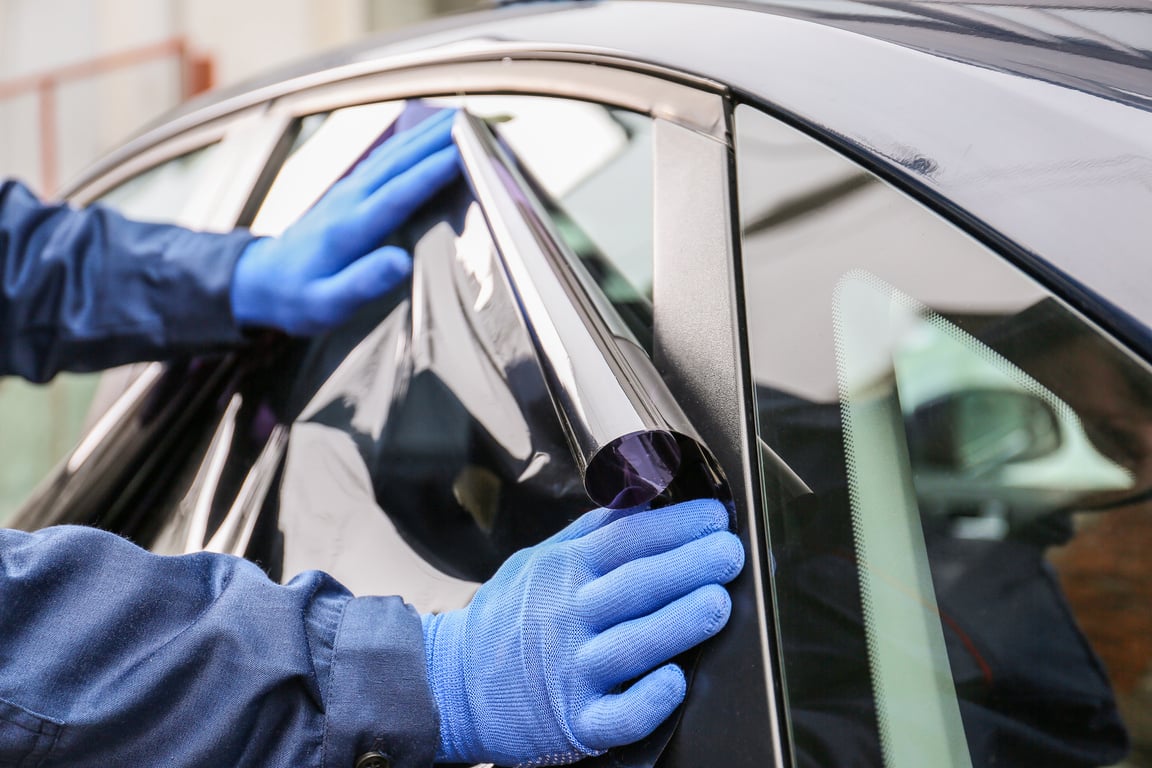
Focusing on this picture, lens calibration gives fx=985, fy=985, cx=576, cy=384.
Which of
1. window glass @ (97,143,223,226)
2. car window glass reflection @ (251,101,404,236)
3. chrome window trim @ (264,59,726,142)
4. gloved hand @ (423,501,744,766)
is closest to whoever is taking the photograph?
gloved hand @ (423,501,744,766)

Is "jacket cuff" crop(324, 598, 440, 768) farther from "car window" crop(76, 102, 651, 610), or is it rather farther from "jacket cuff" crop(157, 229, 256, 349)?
"jacket cuff" crop(157, 229, 256, 349)

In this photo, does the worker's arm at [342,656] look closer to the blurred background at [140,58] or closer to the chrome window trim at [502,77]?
the chrome window trim at [502,77]

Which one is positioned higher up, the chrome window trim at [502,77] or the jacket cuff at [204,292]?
the chrome window trim at [502,77]

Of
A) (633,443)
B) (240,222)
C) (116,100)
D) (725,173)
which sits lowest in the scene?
(633,443)

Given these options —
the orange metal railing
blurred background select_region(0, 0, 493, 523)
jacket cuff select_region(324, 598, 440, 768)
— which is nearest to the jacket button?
jacket cuff select_region(324, 598, 440, 768)

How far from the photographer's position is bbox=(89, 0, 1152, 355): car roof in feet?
1.91

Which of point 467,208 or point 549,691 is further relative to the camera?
point 467,208

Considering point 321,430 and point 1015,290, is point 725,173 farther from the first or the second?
point 321,430

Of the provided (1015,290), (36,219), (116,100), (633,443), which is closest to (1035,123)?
(1015,290)

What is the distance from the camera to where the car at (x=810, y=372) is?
589 millimetres

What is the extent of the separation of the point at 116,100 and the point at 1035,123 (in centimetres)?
666

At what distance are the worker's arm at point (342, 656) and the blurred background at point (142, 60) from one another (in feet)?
18.9

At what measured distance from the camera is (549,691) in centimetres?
73

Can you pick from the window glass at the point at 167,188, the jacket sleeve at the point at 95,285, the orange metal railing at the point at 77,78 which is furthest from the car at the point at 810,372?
the orange metal railing at the point at 77,78
